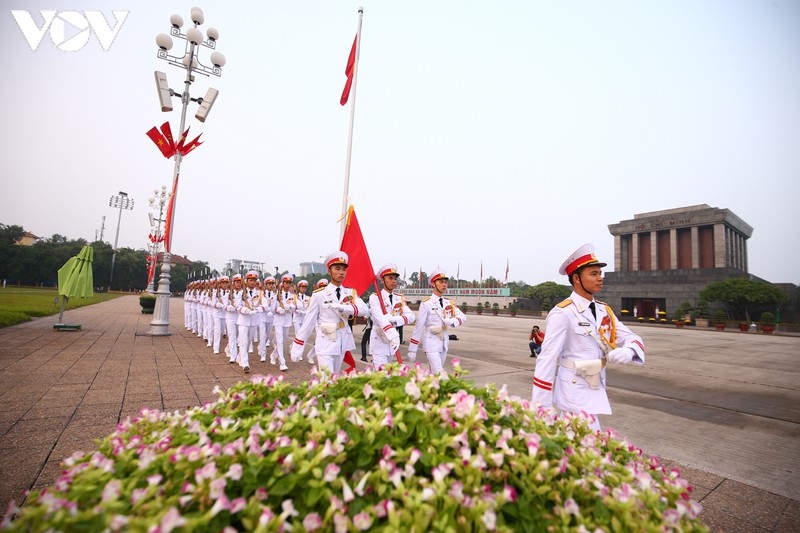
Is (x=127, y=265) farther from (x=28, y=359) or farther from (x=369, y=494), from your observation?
(x=369, y=494)

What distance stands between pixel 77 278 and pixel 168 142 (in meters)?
5.05

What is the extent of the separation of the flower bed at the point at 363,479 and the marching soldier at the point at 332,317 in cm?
347

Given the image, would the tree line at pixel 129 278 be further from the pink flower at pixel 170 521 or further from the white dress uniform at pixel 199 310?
the pink flower at pixel 170 521

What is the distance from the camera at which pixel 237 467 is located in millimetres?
1271

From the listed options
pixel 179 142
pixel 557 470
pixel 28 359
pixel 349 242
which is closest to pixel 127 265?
Result: pixel 179 142

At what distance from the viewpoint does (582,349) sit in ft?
10.7

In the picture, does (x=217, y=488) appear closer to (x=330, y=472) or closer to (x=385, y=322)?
(x=330, y=472)

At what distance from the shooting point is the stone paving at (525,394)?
3.33 meters

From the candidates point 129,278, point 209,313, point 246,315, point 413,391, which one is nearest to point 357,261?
point 413,391

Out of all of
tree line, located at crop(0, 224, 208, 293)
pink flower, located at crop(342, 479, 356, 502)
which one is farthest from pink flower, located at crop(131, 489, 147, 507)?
tree line, located at crop(0, 224, 208, 293)

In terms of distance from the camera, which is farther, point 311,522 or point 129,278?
point 129,278

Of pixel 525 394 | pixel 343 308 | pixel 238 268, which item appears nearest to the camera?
pixel 343 308

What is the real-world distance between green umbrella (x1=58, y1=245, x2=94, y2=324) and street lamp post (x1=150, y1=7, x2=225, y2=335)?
2.00 meters

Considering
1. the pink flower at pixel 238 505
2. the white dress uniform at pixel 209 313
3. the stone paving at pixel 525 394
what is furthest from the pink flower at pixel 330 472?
the white dress uniform at pixel 209 313
